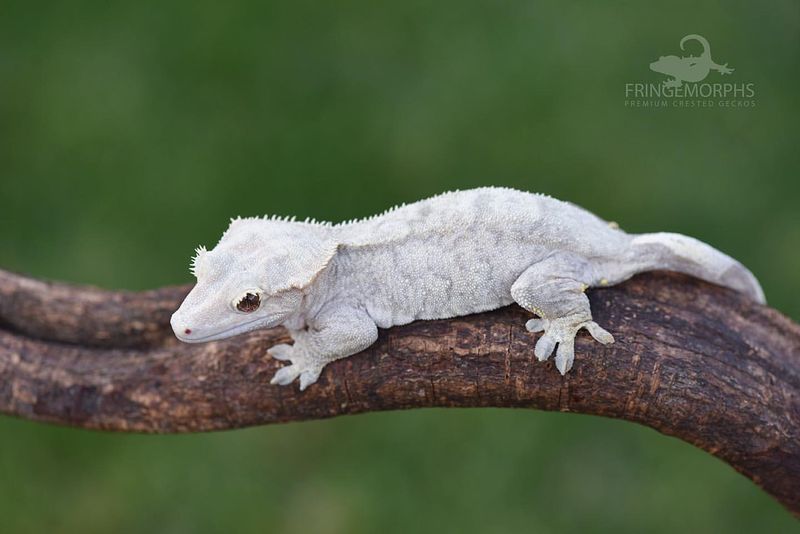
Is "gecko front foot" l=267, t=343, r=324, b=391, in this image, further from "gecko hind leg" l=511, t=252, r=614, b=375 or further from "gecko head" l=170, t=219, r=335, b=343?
"gecko hind leg" l=511, t=252, r=614, b=375

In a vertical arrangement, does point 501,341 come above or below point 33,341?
below

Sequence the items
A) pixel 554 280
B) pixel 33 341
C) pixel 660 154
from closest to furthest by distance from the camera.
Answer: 1. pixel 554 280
2. pixel 33 341
3. pixel 660 154

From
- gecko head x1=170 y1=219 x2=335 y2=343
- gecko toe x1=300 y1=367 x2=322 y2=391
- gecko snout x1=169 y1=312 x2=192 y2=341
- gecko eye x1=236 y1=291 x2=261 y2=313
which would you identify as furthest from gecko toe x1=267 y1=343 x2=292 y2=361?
gecko snout x1=169 y1=312 x2=192 y2=341

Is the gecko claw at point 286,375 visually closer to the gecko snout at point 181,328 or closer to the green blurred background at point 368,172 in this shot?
the gecko snout at point 181,328

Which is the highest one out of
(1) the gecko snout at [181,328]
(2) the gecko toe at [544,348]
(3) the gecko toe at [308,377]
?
(1) the gecko snout at [181,328]

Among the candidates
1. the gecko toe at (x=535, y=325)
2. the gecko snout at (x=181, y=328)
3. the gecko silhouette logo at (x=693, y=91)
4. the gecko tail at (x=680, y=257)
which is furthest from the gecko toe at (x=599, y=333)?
the gecko silhouette logo at (x=693, y=91)

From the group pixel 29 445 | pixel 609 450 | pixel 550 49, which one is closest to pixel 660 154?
pixel 550 49

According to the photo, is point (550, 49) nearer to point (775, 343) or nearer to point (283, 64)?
point (283, 64)

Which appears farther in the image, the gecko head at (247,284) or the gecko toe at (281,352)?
the gecko toe at (281,352)
